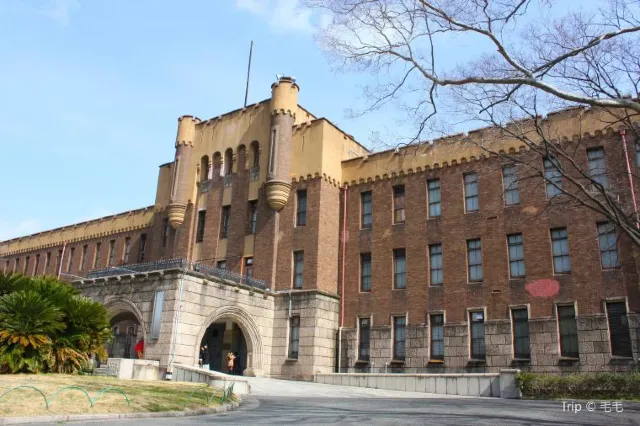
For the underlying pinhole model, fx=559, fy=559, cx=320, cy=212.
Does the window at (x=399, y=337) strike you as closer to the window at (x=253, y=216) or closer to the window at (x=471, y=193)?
Result: the window at (x=471, y=193)

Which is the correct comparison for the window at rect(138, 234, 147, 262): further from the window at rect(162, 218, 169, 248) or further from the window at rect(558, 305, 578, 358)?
the window at rect(558, 305, 578, 358)

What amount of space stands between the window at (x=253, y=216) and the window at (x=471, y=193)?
36.1 ft

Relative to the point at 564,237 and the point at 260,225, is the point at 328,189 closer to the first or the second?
the point at 260,225

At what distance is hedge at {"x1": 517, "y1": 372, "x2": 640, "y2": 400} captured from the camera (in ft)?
56.6

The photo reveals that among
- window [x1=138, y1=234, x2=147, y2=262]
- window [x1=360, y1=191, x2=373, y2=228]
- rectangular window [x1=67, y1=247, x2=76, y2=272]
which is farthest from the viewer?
rectangular window [x1=67, y1=247, x2=76, y2=272]

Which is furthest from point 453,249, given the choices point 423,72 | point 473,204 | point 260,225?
point 423,72

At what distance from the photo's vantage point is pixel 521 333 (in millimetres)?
23047

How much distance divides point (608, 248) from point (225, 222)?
63.3 feet

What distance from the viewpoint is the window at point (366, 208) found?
28797 millimetres

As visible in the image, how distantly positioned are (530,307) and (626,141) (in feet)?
25.5

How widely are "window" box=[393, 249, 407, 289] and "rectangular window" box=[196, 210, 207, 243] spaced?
11.6 m

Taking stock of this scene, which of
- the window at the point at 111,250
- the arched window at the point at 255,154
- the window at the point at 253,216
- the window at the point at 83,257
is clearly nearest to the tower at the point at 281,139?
the window at the point at 253,216

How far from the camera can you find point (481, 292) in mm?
24344

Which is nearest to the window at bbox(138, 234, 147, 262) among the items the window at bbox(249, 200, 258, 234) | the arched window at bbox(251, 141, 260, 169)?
the window at bbox(249, 200, 258, 234)
